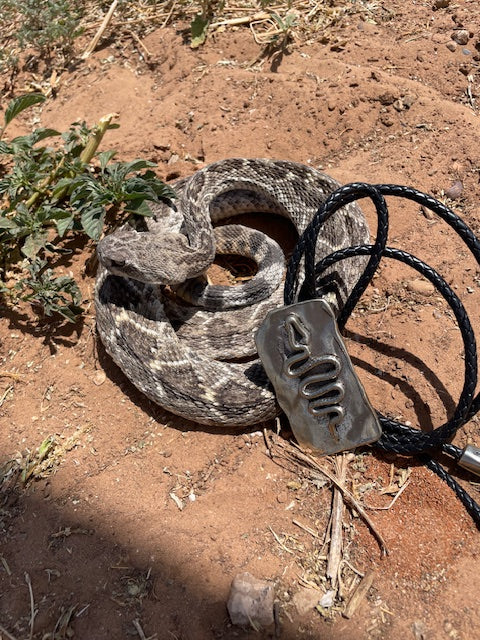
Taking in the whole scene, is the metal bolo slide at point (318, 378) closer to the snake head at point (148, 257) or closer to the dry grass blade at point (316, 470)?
the dry grass blade at point (316, 470)

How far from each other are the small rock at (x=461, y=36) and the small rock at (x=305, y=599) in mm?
4998

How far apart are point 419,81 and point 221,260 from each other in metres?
2.57

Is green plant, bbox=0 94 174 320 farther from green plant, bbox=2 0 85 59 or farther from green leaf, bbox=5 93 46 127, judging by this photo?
green plant, bbox=2 0 85 59

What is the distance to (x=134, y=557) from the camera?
111 inches

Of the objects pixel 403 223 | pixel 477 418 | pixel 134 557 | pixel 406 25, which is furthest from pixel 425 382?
pixel 406 25

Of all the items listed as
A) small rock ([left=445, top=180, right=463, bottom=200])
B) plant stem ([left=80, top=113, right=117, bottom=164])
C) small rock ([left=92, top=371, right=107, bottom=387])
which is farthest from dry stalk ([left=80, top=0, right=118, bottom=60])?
small rock ([left=445, top=180, right=463, bottom=200])

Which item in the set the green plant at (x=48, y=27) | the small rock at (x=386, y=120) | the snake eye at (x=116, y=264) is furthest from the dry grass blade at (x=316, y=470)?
the green plant at (x=48, y=27)

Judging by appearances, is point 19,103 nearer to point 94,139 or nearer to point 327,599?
point 94,139

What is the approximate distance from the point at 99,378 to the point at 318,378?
1675 millimetres

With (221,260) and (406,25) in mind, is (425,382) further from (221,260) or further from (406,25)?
(406,25)

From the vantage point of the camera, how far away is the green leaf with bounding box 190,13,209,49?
18.3ft

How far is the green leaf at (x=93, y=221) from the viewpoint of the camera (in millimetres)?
3748

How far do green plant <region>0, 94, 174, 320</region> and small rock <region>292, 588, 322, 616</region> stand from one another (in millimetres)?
2419

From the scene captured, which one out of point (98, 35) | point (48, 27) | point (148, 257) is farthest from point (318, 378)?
point (48, 27)
